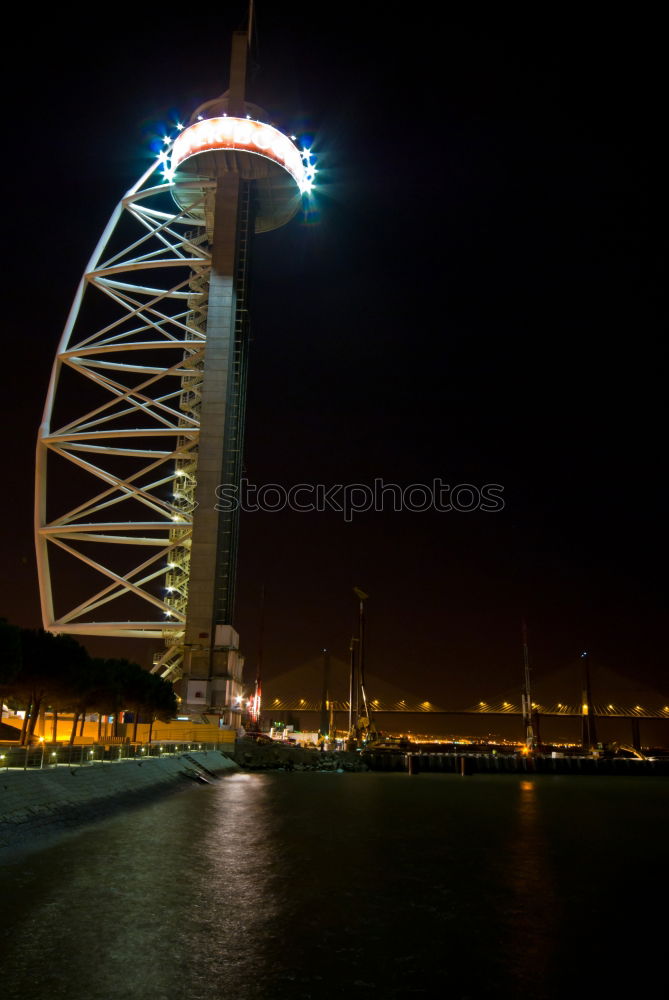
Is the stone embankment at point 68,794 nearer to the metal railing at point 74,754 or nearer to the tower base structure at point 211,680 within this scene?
the metal railing at point 74,754

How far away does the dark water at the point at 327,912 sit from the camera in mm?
10305

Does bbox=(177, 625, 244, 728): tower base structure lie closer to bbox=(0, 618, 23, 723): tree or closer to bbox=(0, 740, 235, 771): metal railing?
bbox=(0, 740, 235, 771): metal railing

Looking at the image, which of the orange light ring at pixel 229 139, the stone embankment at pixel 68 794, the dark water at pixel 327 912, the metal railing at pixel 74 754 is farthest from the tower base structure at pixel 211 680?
the orange light ring at pixel 229 139

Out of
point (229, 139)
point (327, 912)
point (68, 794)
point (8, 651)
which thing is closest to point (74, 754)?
point (68, 794)

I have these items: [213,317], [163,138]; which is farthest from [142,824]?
[163,138]

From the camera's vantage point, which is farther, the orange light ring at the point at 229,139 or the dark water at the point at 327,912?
the orange light ring at the point at 229,139

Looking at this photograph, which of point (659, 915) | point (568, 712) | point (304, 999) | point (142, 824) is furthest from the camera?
point (568, 712)

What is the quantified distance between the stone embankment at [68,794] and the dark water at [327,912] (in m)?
0.94

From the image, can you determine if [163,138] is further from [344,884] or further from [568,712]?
[568,712]

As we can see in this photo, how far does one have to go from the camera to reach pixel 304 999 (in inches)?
376

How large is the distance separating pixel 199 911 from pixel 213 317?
54.0 metres

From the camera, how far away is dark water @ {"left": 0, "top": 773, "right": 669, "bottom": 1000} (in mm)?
10305

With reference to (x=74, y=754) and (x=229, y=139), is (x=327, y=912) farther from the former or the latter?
(x=229, y=139)

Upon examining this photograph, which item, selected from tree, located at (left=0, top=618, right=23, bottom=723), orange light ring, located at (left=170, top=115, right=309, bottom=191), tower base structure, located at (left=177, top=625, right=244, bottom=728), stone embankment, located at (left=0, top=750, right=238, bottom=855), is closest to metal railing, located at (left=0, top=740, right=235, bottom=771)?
stone embankment, located at (left=0, top=750, right=238, bottom=855)
